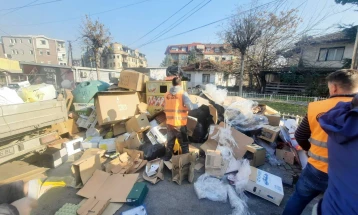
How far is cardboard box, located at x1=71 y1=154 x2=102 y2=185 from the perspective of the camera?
241 cm

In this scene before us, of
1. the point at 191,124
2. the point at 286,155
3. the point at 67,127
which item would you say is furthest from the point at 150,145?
the point at 286,155

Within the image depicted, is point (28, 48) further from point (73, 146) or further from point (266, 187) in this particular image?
point (266, 187)

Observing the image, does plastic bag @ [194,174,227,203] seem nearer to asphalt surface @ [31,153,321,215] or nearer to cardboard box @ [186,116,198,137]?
asphalt surface @ [31,153,321,215]

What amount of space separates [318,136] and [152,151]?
2432mm

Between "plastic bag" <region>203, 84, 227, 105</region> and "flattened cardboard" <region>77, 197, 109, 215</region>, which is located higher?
"plastic bag" <region>203, 84, 227, 105</region>

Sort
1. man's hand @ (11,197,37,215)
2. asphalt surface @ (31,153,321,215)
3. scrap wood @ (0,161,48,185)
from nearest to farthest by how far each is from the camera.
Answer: man's hand @ (11,197,37,215), asphalt surface @ (31,153,321,215), scrap wood @ (0,161,48,185)

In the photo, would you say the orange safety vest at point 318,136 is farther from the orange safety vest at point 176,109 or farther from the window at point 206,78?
the window at point 206,78

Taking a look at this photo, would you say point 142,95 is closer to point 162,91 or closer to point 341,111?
point 162,91

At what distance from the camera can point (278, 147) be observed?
3.47 m

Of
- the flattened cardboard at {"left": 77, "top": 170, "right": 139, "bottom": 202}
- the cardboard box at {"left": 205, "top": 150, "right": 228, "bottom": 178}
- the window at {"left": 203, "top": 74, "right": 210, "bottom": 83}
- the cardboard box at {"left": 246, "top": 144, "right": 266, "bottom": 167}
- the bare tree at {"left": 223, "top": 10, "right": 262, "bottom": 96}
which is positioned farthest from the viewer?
the window at {"left": 203, "top": 74, "right": 210, "bottom": 83}

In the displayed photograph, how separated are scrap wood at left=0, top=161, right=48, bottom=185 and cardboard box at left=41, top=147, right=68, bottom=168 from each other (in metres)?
0.15

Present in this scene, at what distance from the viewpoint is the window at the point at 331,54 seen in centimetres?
1323

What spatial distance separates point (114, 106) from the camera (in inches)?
155

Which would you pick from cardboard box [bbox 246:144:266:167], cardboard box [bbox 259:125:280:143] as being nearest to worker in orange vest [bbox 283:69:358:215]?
cardboard box [bbox 246:144:266:167]
